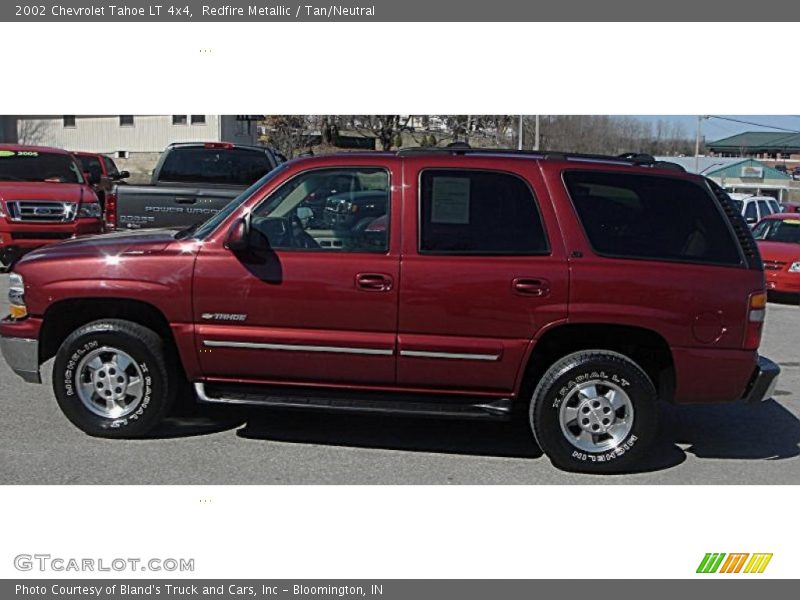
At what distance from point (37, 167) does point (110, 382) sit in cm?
863

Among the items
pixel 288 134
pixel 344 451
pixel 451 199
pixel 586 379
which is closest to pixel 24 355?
pixel 344 451

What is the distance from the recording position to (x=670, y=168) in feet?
17.4

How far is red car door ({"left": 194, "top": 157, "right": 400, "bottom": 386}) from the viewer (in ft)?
16.6

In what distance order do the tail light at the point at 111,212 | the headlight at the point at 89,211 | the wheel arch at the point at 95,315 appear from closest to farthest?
1. the wheel arch at the point at 95,315
2. the tail light at the point at 111,212
3. the headlight at the point at 89,211

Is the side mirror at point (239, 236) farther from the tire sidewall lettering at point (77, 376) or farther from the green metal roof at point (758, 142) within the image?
the green metal roof at point (758, 142)

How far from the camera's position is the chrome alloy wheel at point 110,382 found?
5.37 metres

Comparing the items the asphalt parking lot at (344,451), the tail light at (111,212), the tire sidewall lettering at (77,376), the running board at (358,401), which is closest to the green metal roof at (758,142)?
the tail light at (111,212)

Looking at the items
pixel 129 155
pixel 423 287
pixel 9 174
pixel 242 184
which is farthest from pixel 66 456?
pixel 129 155

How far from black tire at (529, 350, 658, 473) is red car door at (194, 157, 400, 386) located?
41.6 inches

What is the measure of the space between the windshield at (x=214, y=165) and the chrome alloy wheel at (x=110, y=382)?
19.6ft

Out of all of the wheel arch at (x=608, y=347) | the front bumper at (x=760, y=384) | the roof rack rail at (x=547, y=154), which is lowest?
the front bumper at (x=760, y=384)

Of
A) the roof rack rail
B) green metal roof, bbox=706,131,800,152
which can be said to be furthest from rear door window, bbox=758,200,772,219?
green metal roof, bbox=706,131,800,152

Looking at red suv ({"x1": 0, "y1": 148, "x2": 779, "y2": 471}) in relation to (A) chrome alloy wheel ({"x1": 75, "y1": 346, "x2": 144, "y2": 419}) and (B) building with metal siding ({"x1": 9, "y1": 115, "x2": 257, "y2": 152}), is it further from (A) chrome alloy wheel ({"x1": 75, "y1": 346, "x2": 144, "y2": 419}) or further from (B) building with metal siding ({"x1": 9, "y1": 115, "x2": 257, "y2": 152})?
(B) building with metal siding ({"x1": 9, "y1": 115, "x2": 257, "y2": 152})

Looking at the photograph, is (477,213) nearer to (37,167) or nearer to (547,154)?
(547,154)
